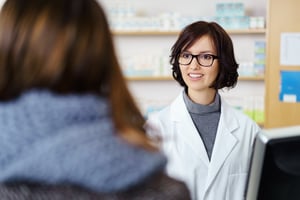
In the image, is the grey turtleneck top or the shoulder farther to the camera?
the grey turtleneck top

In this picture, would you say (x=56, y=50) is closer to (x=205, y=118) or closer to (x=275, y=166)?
(x=275, y=166)

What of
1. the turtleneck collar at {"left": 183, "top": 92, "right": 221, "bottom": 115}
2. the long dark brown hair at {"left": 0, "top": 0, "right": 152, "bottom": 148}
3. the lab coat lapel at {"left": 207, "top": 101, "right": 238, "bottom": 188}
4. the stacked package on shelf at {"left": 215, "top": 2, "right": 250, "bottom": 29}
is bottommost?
the lab coat lapel at {"left": 207, "top": 101, "right": 238, "bottom": 188}

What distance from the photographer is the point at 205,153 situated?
1876 mm

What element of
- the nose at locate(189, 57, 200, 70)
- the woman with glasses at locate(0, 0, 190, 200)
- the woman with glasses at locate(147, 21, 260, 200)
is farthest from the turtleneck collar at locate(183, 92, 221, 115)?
the woman with glasses at locate(0, 0, 190, 200)

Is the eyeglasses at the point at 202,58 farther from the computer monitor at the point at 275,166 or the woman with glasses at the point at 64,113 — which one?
the woman with glasses at the point at 64,113

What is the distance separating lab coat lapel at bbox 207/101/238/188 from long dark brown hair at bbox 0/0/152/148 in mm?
1043

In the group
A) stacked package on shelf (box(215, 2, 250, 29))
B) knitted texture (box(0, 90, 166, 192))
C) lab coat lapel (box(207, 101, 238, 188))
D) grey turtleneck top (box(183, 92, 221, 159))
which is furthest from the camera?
stacked package on shelf (box(215, 2, 250, 29))

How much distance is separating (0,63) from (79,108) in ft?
0.60

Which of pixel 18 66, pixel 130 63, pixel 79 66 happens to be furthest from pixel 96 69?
pixel 130 63

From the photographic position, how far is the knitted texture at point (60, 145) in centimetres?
78

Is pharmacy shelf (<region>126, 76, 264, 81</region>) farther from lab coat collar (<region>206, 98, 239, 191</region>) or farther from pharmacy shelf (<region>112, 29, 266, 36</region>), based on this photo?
lab coat collar (<region>206, 98, 239, 191</region>)

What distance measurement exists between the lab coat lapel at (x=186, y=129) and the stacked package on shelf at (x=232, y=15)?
210 cm

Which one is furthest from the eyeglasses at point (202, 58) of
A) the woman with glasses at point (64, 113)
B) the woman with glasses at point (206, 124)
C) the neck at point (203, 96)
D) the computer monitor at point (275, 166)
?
the woman with glasses at point (64, 113)

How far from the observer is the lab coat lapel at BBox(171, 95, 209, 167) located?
188 cm
